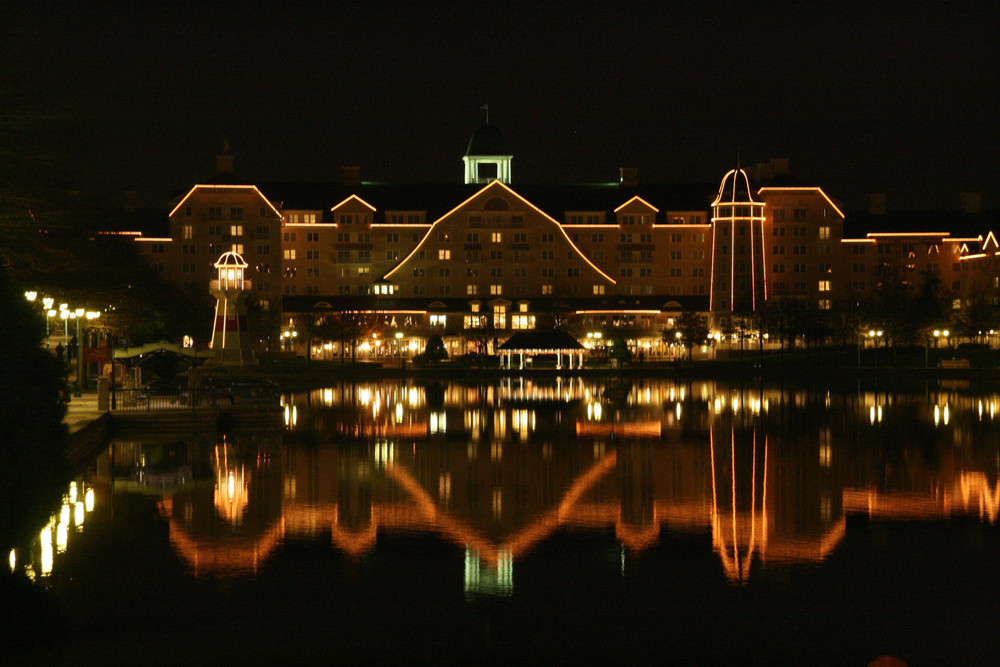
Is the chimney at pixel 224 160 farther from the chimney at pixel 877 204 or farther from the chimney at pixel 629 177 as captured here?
the chimney at pixel 877 204

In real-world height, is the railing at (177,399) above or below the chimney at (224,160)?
below

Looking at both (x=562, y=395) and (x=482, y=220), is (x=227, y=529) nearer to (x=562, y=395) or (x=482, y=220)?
(x=562, y=395)

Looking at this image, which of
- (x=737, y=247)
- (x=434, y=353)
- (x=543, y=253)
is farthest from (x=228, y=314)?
(x=737, y=247)

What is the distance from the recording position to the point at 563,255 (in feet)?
305

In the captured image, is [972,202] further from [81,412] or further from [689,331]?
[81,412]

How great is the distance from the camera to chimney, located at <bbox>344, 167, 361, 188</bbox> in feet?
328

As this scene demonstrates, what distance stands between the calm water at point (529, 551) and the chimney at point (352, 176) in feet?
241

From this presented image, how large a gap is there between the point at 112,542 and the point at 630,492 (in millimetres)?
8815

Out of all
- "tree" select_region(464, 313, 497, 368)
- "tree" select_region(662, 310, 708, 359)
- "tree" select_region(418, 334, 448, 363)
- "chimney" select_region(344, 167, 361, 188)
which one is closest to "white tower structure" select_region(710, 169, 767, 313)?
"tree" select_region(662, 310, 708, 359)

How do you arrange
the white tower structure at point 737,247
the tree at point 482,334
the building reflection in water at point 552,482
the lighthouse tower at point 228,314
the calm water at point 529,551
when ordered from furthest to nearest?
the white tower structure at point 737,247 < the tree at point 482,334 < the lighthouse tower at point 228,314 < the building reflection in water at point 552,482 < the calm water at point 529,551

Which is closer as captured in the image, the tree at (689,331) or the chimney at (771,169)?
the tree at (689,331)

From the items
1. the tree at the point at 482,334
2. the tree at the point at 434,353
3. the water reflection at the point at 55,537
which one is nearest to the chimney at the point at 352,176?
the tree at the point at 482,334

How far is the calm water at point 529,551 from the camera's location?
11.1 meters

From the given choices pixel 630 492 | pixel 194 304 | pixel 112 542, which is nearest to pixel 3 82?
pixel 112 542
